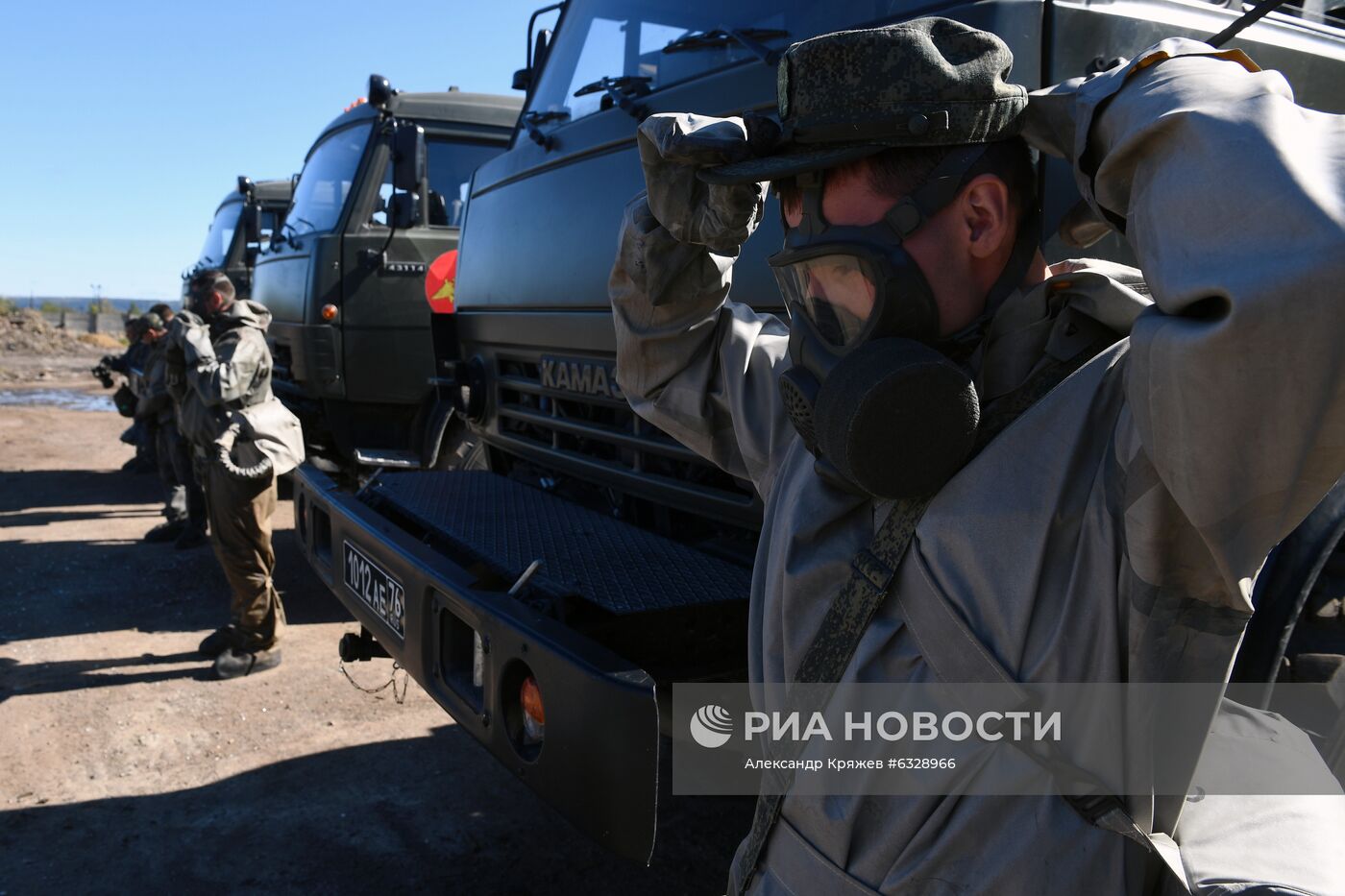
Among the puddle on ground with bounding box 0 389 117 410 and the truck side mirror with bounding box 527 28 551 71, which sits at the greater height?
the truck side mirror with bounding box 527 28 551 71

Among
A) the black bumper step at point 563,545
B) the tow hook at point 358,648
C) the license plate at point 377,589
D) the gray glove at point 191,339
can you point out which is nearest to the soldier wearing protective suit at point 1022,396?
the black bumper step at point 563,545

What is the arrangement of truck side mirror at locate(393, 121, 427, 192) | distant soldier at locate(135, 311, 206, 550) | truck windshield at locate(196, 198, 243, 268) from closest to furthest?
truck side mirror at locate(393, 121, 427, 192) < distant soldier at locate(135, 311, 206, 550) < truck windshield at locate(196, 198, 243, 268)

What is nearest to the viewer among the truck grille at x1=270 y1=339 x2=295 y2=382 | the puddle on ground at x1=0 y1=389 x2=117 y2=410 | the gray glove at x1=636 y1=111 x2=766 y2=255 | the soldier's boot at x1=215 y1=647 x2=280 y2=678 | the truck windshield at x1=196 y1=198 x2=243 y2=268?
the gray glove at x1=636 y1=111 x2=766 y2=255

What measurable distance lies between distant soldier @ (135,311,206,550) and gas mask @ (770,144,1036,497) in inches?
253

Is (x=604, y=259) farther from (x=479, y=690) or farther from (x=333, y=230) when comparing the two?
(x=333, y=230)

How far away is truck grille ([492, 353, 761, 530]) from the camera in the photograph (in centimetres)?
235

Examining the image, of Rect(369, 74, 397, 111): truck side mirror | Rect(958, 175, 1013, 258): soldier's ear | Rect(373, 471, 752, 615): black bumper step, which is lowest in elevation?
Rect(373, 471, 752, 615): black bumper step

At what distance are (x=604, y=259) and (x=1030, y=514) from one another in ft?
5.66

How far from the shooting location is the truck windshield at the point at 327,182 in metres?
6.00

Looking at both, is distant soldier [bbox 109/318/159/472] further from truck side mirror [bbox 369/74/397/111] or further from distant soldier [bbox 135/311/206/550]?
truck side mirror [bbox 369/74/397/111]

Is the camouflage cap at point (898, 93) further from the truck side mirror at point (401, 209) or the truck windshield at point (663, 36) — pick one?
the truck side mirror at point (401, 209)

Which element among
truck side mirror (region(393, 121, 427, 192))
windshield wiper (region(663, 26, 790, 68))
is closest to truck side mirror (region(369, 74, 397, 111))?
truck side mirror (region(393, 121, 427, 192))

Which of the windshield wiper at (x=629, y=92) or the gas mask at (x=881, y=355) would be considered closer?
the gas mask at (x=881, y=355)

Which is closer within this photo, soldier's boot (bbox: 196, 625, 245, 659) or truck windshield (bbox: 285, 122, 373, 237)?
soldier's boot (bbox: 196, 625, 245, 659)
